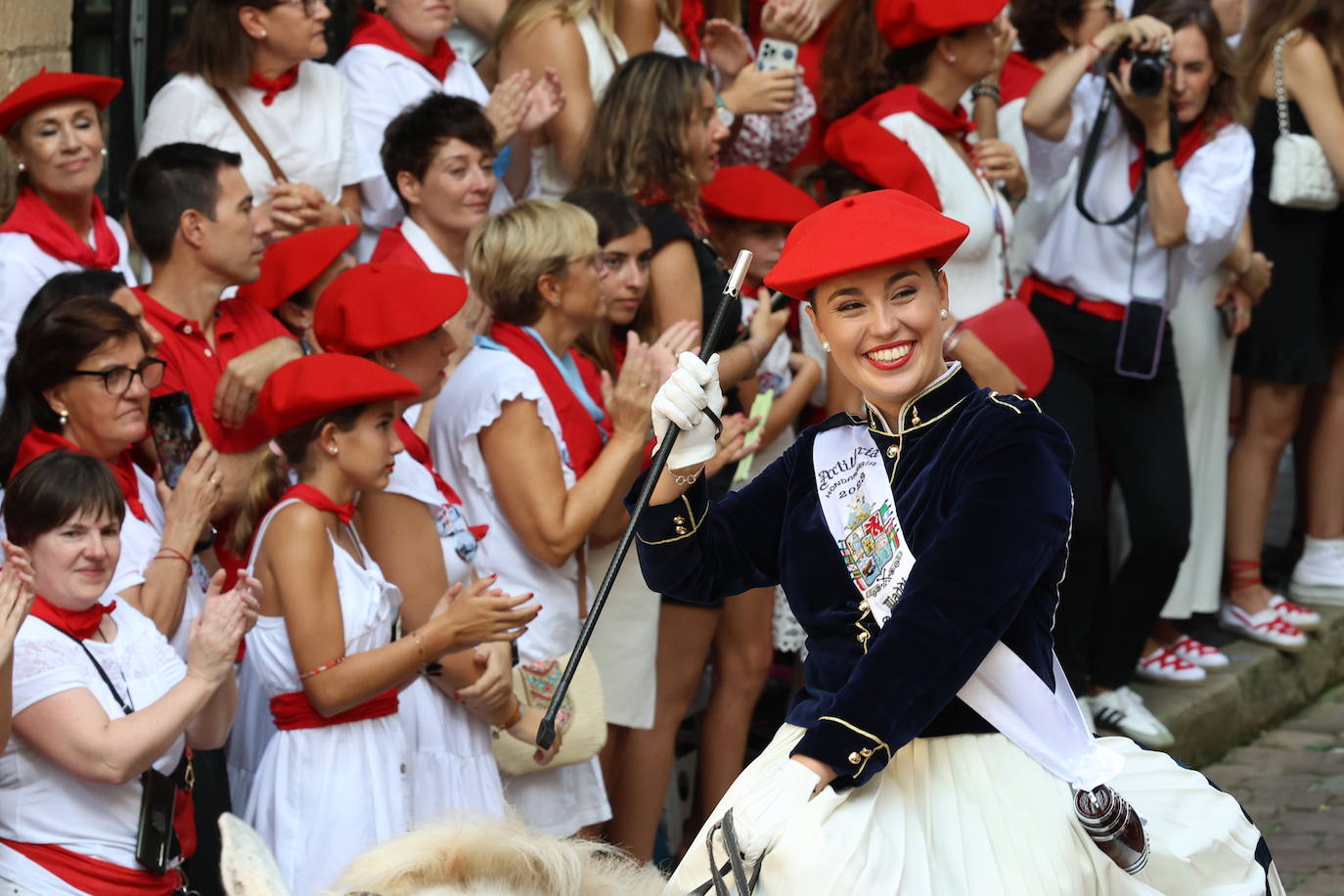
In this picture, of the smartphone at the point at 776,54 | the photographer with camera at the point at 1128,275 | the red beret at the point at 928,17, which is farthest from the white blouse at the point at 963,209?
the smartphone at the point at 776,54

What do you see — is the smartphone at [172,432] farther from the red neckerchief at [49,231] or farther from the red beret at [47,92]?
the red beret at [47,92]

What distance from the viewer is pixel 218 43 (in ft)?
17.5

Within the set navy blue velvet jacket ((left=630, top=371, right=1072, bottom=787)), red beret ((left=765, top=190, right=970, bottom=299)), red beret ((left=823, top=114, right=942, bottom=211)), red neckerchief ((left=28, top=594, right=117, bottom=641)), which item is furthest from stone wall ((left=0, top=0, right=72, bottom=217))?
red beret ((left=765, top=190, right=970, bottom=299))

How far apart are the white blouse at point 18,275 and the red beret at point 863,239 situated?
93.6 inches

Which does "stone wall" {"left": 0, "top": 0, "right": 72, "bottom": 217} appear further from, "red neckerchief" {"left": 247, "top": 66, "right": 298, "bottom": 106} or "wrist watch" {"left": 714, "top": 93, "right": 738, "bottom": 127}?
"wrist watch" {"left": 714, "top": 93, "right": 738, "bottom": 127}

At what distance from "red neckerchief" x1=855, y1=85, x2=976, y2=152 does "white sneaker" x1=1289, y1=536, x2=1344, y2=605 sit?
3.04 m

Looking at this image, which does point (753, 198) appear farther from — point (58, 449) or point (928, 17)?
point (58, 449)

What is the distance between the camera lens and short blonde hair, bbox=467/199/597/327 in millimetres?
4914

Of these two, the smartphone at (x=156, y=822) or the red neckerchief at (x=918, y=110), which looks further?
the red neckerchief at (x=918, y=110)

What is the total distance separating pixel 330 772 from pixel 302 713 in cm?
15

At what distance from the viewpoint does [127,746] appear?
3623mm

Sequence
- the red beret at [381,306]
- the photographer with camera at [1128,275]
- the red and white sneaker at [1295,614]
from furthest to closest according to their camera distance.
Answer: the red and white sneaker at [1295,614] < the photographer with camera at [1128,275] < the red beret at [381,306]

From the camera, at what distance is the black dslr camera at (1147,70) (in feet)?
20.2

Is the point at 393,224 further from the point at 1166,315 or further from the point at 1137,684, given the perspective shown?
the point at 1137,684
